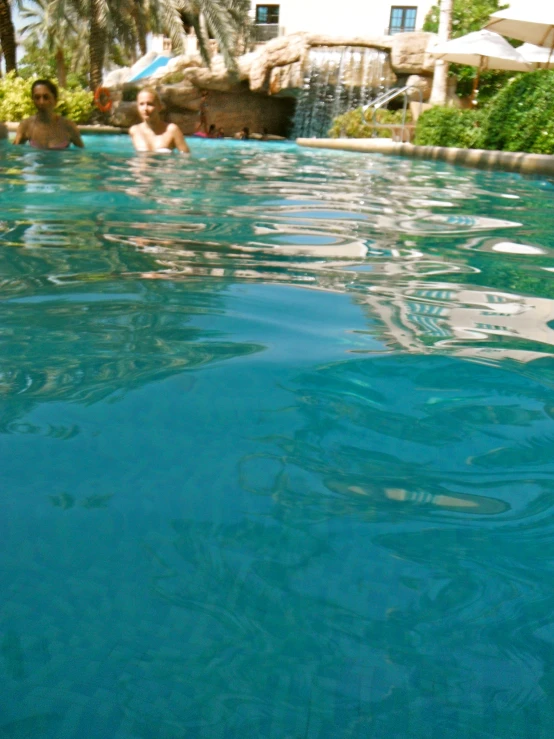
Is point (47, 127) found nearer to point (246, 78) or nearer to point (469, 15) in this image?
point (246, 78)

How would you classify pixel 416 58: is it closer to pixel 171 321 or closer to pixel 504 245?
pixel 504 245

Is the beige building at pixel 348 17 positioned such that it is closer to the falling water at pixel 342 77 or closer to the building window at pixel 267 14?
the building window at pixel 267 14

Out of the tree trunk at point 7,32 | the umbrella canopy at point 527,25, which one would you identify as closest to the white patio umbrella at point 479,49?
the umbrella canopy at point 527,25

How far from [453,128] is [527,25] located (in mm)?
2487

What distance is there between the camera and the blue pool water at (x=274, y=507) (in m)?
0.85

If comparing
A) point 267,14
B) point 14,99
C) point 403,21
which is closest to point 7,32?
point 14,99

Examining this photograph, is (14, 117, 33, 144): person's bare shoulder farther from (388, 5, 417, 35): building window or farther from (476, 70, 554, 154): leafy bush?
(388, 5, 417, 35): building window

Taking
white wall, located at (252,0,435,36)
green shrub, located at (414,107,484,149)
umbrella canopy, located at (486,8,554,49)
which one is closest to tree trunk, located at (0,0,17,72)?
green shrub, located at (414,107,484,149)

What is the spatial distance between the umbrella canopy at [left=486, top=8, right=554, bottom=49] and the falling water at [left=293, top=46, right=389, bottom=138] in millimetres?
11367

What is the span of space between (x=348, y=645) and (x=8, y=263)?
99.8 inches

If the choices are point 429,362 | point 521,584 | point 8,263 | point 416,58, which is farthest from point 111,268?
point 416,58

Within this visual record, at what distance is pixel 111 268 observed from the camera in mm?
2971

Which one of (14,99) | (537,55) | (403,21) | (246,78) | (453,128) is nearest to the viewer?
(453,128)

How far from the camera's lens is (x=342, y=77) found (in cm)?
2494
